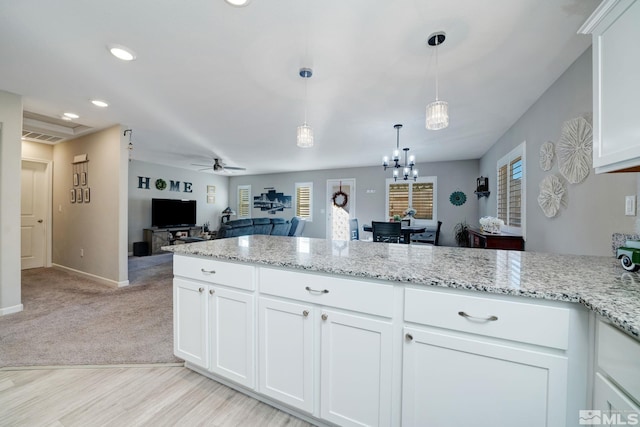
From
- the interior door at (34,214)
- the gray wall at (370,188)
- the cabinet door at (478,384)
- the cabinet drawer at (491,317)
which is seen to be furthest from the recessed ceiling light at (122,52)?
the gray wall at (370,188)

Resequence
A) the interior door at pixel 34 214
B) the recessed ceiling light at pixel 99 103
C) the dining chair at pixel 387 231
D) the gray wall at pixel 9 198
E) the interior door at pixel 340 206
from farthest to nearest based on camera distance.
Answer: the interior door at pixel 340 206 < the interior door at pixel 34 214 < the dining chair at pixel 387 231 < the recessed ceiling light at pixel 99 103 < the gray wall at pixel 9 198

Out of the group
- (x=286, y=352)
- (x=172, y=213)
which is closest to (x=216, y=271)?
(x=286, y=352)

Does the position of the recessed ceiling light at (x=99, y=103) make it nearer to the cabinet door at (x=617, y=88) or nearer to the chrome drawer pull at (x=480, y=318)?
the chrome drawer pull at (x=480, y=318)

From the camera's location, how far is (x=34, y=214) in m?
4.94

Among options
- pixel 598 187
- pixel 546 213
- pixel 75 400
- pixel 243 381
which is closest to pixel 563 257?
pixel 598 187

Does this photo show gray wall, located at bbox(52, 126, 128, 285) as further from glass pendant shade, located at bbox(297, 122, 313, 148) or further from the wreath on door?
the wreath on door

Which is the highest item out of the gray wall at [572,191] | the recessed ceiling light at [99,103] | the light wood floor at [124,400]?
the recessed ceiling light at [99,103]

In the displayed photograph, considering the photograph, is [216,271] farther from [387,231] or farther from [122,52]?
[387,231]

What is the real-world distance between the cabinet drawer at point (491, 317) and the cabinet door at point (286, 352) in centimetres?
57

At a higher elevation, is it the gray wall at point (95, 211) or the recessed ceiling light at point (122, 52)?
the recessed ceiling light at point (122, 52)

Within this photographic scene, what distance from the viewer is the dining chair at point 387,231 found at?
4438 mm

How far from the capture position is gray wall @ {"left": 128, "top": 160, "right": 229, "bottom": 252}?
261 inches

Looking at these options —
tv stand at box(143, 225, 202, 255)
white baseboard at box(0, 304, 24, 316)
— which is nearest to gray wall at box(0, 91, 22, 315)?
white baseboard at box(0, 304, 24, 316)

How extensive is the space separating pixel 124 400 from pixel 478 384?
Answer: 2036 mm
